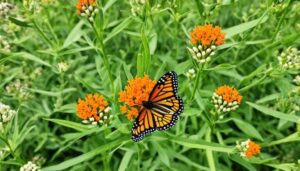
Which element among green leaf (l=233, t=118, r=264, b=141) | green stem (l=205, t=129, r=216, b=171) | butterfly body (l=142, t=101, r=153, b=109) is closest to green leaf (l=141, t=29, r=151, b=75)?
butterfly body (l=142, t=101, r=153, b=109)

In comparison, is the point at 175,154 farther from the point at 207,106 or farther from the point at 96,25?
the point at 96,25

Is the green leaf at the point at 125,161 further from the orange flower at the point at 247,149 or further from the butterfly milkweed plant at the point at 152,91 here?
the orange flower at the point at 247,149

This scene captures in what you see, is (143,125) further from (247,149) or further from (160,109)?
(247,149)

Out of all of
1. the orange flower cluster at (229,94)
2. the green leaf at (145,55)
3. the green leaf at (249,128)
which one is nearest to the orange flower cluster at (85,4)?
the green leaf at (145,55)

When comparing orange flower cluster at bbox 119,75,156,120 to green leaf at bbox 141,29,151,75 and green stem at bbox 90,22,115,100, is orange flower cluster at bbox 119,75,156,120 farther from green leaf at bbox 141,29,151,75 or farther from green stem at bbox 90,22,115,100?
green stem at bbox 90,22,115,100

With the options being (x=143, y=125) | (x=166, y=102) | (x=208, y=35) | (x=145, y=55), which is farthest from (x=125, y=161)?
(x=208, y=35)

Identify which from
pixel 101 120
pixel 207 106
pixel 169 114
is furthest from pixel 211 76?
A: pixel 101 120
